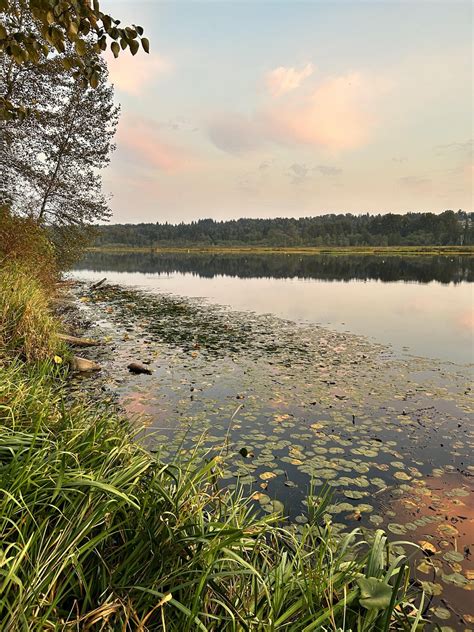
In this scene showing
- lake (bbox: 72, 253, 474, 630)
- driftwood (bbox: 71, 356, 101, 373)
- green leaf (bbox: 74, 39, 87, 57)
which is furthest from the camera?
driftwood (bbox: 71, 356, 101, 373)

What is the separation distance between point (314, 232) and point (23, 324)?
151 metres

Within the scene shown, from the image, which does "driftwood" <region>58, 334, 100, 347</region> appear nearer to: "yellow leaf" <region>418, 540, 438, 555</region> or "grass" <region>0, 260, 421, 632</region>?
"grass" <region>0, 260, 421, 632</region>

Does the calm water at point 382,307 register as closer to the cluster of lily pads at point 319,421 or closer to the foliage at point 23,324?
the cluster of lily pads at point 319,421

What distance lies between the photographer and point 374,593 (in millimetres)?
2180

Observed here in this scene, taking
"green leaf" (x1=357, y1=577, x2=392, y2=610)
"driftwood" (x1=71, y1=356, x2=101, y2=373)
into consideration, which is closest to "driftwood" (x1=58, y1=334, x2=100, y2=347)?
"driftwood" (x1=71, y1=356, x2=101, y2=373)

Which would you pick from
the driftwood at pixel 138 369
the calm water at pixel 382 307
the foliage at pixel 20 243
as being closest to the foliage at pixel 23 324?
the driftwood at pixel 138 369

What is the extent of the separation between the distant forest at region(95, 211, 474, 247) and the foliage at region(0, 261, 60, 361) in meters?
138

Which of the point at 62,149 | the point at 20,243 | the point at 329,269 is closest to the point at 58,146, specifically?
the point at 62,149

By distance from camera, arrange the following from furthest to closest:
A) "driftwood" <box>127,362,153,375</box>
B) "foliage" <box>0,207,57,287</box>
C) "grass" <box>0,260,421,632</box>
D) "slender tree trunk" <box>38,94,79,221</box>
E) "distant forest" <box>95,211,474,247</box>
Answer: "distant forest" <box>95,211,474,247</box> → "slender tree trunk" <box>38,94,79,221</box> → "foliage" <box>0,207,57,287</box> → "driftwood" <box>127,362,153,375</box> → "grass" <box>0,260,421,632</box>

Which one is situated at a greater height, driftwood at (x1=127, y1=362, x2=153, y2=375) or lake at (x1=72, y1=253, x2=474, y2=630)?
driftwood at (x1=127, y1=362, x2=153, y2=375)

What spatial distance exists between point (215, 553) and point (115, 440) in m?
1.88

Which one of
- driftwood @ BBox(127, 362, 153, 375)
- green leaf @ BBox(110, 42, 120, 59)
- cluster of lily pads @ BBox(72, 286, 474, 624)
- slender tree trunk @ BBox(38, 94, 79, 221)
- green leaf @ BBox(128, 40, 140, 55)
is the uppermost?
slender tree trunk @ BBox(38, 94, 79, 221)

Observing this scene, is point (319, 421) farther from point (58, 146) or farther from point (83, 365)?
point (58, 146)

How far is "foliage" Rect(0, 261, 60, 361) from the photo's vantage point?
27.2 ft
